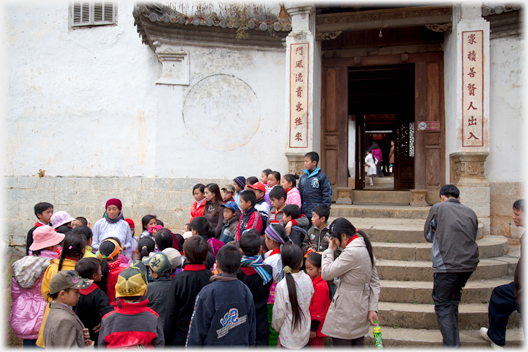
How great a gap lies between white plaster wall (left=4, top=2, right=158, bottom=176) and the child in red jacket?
5.46 m

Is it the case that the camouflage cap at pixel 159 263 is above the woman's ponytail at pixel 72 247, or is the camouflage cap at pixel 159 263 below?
below

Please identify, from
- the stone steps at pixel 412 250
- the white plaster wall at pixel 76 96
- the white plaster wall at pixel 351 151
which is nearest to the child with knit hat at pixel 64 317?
the stone steps at pixel 412 250

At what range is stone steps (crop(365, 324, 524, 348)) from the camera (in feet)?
13.3

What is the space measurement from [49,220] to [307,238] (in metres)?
3.18

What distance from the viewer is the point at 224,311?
8.88 ft

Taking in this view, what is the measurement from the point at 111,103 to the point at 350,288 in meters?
7.09

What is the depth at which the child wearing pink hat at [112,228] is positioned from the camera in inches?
191

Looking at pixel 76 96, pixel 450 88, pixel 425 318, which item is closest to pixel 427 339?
pixel 425 318

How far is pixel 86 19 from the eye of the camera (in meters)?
8.75

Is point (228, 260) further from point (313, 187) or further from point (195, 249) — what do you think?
point (313, 187)

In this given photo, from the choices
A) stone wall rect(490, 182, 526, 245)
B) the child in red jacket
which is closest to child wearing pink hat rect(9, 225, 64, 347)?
the child in red jacket

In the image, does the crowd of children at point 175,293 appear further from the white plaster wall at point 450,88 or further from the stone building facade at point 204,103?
the white plaster wall at point 450,88

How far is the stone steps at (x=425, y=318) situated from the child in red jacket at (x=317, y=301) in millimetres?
1272

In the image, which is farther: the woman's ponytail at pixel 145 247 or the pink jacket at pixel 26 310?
the woman's ponytail at pixel 145 247
